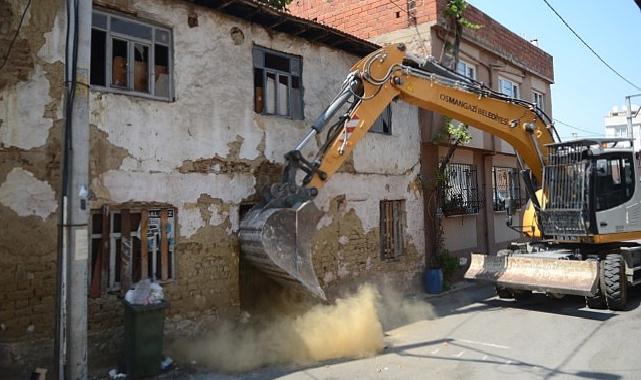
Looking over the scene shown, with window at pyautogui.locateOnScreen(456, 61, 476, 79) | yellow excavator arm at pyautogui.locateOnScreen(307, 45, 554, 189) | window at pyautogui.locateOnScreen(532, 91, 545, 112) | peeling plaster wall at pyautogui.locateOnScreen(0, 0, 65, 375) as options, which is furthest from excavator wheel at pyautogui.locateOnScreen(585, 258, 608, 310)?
window at pyautogui.locateOnScreen(532, 91, 545, 112)

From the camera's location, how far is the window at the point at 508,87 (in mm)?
16031

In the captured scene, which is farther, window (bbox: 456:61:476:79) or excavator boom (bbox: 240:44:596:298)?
window (bbox: 456:61:476:79)

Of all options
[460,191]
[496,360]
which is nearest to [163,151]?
[496,360]

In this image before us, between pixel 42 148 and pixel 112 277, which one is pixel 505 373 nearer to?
pixel 112 277

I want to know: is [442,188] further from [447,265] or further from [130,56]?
[130,56]

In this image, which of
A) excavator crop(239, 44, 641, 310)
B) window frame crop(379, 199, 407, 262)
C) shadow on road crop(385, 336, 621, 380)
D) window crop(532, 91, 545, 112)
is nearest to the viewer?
shadow on road crop(385, 336, 621, 380)

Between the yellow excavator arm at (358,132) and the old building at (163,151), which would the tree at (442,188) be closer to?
the yellow excavator arm at (358,132)

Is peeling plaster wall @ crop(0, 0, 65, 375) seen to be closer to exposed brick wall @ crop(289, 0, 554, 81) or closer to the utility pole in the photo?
the utility pole

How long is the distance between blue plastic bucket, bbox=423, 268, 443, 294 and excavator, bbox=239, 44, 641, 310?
1564mm

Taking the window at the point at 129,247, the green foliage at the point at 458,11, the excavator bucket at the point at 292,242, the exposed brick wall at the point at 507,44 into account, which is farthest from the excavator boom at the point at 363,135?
the exposed brick wall at the point at 507,44

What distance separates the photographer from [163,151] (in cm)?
746

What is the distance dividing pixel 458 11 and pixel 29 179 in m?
11.4

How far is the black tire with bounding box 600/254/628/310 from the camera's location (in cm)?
881

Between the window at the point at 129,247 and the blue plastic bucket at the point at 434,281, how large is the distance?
6.67 meters
